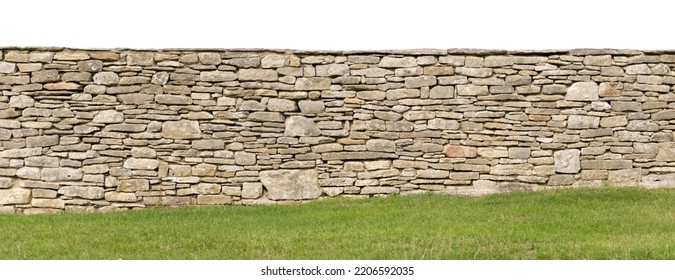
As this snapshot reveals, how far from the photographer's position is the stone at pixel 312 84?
48.5ft

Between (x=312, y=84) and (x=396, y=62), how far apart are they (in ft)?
4.14

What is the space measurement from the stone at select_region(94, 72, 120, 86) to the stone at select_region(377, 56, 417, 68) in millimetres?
3798

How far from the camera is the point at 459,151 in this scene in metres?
14.8

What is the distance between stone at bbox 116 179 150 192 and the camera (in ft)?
48.4

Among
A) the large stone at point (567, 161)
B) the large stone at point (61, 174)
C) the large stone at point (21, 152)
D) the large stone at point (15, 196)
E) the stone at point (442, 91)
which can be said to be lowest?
the large stone at point (15, 196)

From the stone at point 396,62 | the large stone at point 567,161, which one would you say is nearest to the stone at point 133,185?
the stone at point 396,62

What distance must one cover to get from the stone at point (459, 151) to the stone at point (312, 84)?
1.95 metres

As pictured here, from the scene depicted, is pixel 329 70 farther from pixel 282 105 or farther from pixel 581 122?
pixel 581 122

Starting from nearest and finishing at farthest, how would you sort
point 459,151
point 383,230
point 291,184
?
point 383,230, point 291,184, point 459,151

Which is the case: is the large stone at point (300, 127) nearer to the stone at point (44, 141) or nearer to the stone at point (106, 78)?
the stone at point (106, 78)

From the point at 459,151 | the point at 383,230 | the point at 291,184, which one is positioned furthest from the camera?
the point at 459,151

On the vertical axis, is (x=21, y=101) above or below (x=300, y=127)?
above

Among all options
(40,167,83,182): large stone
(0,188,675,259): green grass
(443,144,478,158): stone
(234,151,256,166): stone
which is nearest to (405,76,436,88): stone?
(443,144,478,158): stone

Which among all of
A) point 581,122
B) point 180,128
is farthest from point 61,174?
point 581,122
